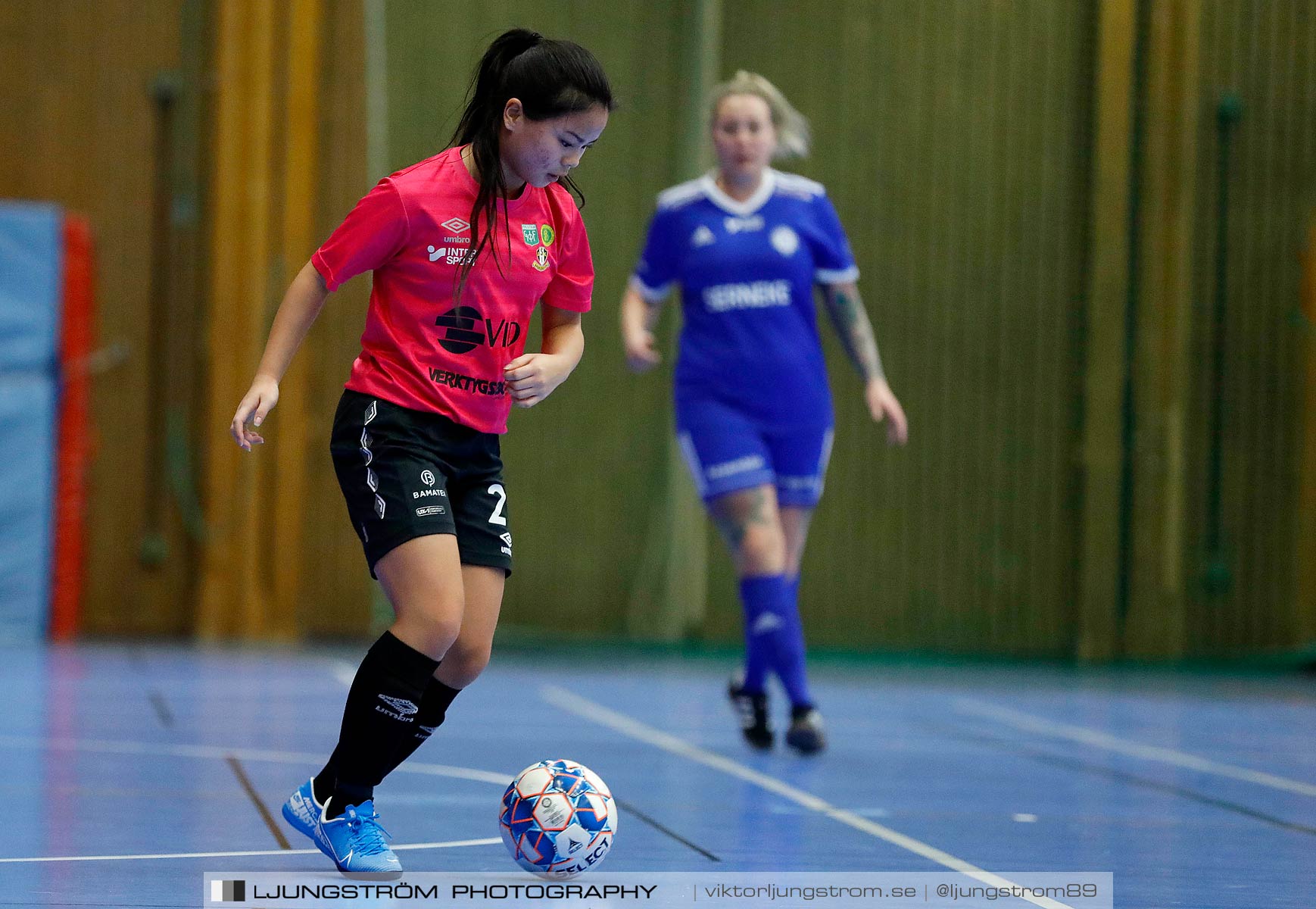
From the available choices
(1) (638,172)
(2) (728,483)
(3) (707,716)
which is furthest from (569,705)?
(1) (638,172)

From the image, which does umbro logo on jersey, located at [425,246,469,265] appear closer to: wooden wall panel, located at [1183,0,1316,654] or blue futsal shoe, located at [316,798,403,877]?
blue futsal shoe, located at [316,798,403,877]

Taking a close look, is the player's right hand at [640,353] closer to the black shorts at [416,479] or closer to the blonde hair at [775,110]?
the blonde hair at [775,110]

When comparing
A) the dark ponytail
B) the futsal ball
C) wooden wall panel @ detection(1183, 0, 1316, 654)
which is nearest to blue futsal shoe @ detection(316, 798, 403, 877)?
the futsal ball

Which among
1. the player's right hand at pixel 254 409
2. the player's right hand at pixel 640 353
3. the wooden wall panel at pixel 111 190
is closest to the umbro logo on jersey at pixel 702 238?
the player's right hand at pixel 640 353

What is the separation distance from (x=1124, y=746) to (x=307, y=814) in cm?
313

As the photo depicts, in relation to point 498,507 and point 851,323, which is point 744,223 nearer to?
point 851,323

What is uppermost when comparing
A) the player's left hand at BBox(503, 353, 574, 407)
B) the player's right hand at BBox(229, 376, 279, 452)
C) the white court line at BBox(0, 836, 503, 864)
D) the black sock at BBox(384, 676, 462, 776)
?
the player's left hand at BBox(503, 353, 574, 407)

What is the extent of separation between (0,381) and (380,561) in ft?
20.0

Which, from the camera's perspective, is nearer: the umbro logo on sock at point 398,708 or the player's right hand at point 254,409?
the player's right hand at point 254,409

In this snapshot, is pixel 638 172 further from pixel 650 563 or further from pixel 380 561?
pixel 380 561

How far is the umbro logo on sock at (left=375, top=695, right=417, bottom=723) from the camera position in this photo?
2.76m

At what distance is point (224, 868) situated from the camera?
9.19ft

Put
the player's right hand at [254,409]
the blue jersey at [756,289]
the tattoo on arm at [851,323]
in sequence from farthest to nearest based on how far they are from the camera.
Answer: the tattoo on arm at [851,323], the blue jersey at [756,289], the player's right hand at [254,409]

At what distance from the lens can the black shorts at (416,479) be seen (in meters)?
2.76
